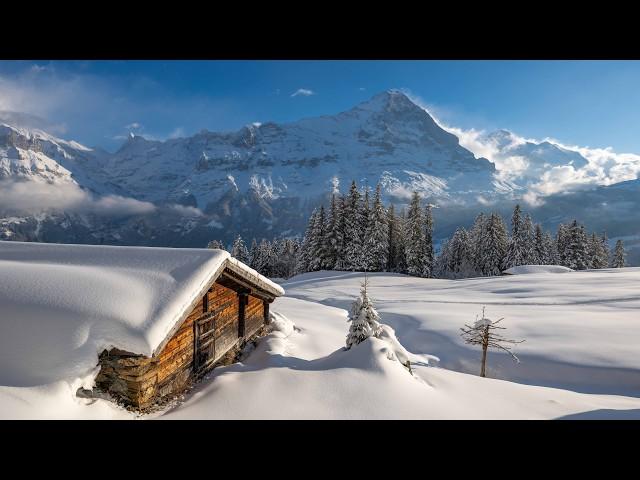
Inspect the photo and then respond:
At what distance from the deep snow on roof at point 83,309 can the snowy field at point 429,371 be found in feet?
1.30

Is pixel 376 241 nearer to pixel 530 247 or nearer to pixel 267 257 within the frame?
pixel 267 257

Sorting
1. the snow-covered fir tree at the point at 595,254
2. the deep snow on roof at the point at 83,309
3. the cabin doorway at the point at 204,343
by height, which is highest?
the snow-covered fir tree at the point at 595,254

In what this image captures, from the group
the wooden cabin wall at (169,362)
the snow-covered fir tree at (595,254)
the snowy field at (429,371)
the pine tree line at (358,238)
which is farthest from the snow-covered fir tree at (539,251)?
the wooden cabin wall at (169,362)

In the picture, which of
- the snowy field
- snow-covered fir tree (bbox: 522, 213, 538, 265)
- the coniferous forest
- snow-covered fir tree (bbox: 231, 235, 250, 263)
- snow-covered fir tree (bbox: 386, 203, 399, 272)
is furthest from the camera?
snow-covered fir tree (bbox: 231, 235, 250, 263)

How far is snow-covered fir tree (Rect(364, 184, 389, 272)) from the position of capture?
1969 inches

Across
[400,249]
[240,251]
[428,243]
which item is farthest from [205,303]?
[240,251]

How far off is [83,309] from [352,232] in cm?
4579

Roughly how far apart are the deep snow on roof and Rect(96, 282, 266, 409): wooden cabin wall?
42 cm

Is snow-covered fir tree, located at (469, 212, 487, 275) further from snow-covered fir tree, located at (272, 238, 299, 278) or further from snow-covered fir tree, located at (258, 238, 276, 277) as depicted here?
snow-covered fir tree, located at (258, 238, 276, 277)

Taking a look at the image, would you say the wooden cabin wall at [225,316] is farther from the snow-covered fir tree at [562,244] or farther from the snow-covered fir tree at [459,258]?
the snow-covered fir tree at [459,258]

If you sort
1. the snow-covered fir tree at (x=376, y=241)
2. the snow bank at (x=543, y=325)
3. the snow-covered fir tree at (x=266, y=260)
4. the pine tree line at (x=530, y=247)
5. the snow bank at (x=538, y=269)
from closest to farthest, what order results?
the snow bank at (x=543, y=325)
the snow bank at (x=538, y=269)
the snow-covered fir tree at (x=376, y=241)
the pine tree line at (x=530, y=247)
the snow-covered fir tree at (x=266, y=260)

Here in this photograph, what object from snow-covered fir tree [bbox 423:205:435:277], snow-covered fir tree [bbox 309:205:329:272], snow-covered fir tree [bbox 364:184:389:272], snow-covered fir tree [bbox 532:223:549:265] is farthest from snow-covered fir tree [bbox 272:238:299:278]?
snow-covered fir tree [bbox 532:223:549:265]

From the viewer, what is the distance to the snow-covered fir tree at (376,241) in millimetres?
50022

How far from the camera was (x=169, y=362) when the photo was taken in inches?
273
